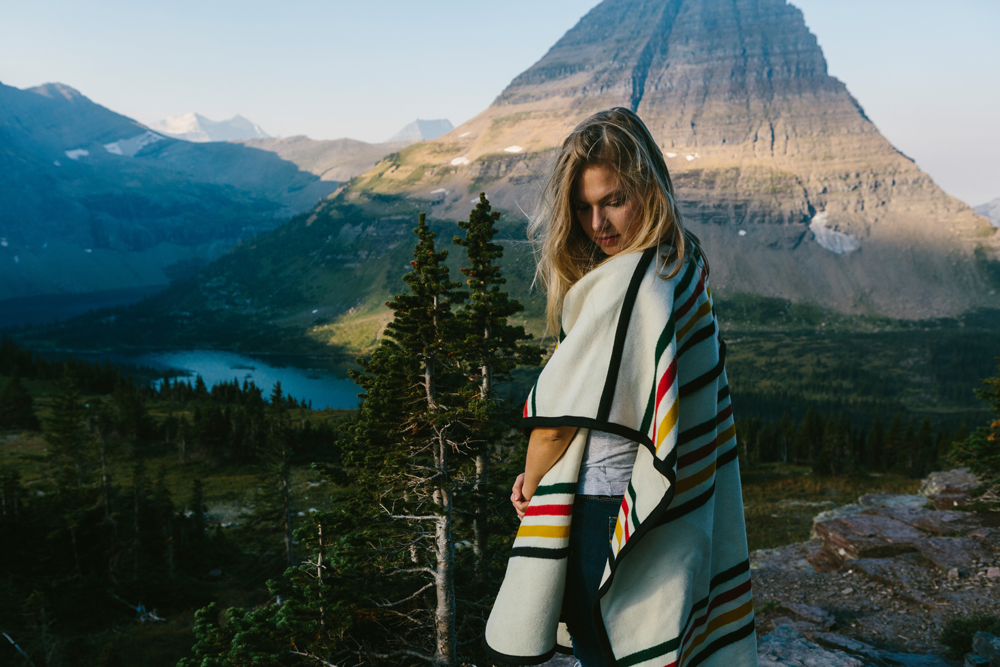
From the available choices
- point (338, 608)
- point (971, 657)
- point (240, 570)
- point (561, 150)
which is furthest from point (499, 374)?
point (240, 570)

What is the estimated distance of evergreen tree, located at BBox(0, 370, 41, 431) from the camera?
64625 millimetres

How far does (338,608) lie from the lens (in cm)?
853

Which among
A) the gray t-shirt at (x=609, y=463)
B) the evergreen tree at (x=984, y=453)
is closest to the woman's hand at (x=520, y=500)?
the gray t-shirt at (x=609, y=463)

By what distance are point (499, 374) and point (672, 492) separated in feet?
42.1

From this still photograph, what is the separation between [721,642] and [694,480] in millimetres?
874

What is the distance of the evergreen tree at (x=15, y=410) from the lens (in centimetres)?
6462

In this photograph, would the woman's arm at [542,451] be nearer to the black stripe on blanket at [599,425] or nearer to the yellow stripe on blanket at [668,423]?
the black stripe on blanket at [599,425]

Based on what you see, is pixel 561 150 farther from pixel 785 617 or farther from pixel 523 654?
pixel 785 617

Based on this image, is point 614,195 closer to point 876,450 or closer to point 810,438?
point 876,450

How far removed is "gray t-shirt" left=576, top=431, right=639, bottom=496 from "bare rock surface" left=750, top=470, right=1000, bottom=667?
5.35 m

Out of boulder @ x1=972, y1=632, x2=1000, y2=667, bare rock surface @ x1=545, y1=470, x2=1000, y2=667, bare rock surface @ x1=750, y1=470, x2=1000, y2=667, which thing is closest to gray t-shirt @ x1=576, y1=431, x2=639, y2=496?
bare rock surface @ x1=545, y1=470, x2=1000, y2=667

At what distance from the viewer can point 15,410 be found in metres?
65.5

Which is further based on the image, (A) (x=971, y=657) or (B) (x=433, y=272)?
(B) (x=433, y=272)

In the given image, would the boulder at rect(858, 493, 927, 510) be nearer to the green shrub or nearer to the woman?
the green shrub
